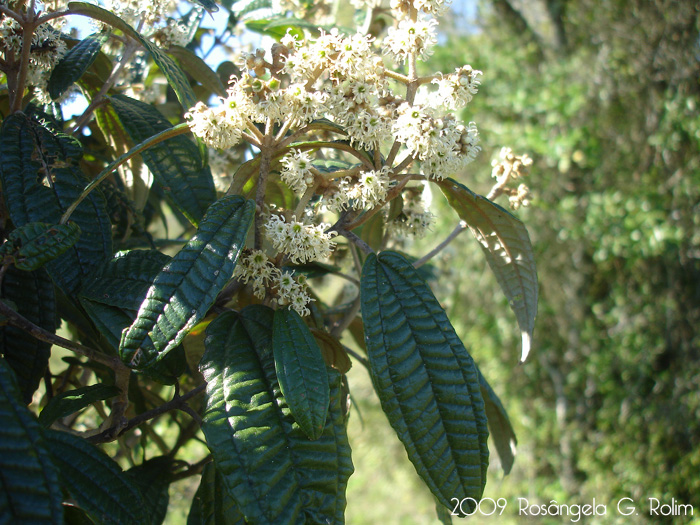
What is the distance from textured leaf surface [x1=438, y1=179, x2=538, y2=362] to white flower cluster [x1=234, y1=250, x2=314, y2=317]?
251mm

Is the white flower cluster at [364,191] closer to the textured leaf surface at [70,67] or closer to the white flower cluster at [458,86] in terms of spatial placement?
the white flower cluster at [458,86]

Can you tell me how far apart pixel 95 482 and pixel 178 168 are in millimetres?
422

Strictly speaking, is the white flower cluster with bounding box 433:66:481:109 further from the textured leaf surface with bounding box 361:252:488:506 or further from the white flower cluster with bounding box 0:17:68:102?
the white flower cluster with bounding box 0:17:68:102

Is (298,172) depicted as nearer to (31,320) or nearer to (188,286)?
(188,286)

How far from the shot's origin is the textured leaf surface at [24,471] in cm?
46

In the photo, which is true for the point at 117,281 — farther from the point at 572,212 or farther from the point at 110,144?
the point at 572,212

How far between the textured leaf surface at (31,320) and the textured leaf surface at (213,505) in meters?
0.25

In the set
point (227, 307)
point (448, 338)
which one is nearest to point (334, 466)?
point (448, 338)

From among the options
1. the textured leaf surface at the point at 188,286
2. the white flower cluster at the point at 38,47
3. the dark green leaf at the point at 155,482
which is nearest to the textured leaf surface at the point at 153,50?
the white flower cluster at the point at 38,47

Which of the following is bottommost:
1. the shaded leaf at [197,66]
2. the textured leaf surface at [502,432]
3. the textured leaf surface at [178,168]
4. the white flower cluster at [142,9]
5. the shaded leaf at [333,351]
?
the textured leaf surface at [502,432]

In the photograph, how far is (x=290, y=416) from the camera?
0.59 metres

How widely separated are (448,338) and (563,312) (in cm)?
315

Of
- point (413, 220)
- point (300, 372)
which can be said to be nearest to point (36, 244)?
point (300, 372)

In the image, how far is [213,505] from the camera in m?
0.69
